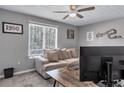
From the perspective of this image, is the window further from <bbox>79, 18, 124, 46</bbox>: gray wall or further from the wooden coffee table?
the wooden coffee table

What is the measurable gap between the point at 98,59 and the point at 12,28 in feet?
9.16

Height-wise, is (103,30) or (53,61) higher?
(103,30)

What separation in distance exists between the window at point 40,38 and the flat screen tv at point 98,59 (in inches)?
111

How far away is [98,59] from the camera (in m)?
0.81

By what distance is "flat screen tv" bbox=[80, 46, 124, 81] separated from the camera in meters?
0.80

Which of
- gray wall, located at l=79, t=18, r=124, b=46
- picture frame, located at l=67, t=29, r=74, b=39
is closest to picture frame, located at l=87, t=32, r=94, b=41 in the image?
gray wall, located at l=79, t=18, r=124, b=46

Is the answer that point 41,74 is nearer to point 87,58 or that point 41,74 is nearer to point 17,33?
point 17,33

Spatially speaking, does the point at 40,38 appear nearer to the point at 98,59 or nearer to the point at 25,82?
the point at 25,82

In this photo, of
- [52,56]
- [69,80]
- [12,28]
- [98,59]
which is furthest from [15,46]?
[98,59]

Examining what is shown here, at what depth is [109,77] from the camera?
0.80 m
